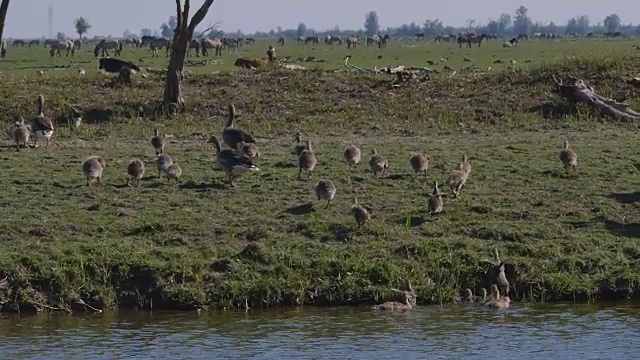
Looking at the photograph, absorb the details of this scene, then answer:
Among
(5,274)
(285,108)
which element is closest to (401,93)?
(285,108)

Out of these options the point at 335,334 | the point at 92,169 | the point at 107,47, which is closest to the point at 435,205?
the point at 335,334

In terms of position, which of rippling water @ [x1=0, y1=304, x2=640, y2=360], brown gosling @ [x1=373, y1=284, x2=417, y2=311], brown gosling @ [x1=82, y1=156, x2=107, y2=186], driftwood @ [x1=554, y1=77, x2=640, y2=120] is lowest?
rippling water @ [x1=0, y1=304, x2=640, y2=360]

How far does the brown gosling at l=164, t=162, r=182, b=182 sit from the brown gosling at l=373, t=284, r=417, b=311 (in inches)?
224

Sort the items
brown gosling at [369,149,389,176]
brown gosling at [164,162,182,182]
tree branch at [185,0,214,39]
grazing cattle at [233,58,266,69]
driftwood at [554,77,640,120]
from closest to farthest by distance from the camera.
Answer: brown gosling at [164,162,182,182] → brown gosling at [369,149,389,176] → driftwood at [554,77,640,120] → tree branch at [185,0,214,39] → grazing cattle at [233,58,266,69]

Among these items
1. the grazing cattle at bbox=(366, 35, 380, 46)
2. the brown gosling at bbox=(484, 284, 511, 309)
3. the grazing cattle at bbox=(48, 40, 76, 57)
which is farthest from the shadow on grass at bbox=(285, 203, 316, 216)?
the grazing cattle at bbox=(366, 35, 380, 46)

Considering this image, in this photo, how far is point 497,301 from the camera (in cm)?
1481

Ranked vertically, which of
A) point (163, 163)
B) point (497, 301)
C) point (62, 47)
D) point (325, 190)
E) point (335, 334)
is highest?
point (62, 47)

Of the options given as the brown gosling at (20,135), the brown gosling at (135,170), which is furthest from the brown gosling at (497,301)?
the brown gosling at (20,135)

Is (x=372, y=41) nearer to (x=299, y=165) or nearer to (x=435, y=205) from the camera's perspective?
(x=299, y=165)

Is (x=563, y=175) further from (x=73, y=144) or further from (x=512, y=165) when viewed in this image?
(x=73, y=144)

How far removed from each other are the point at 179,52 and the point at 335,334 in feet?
56.8

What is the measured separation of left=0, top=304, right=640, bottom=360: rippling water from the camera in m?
12.9

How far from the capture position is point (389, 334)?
13.6 m

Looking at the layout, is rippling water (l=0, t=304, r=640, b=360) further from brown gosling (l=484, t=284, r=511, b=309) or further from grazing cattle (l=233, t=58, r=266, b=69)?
grazing cattle (l=233, t=58, r=266, b=69)
